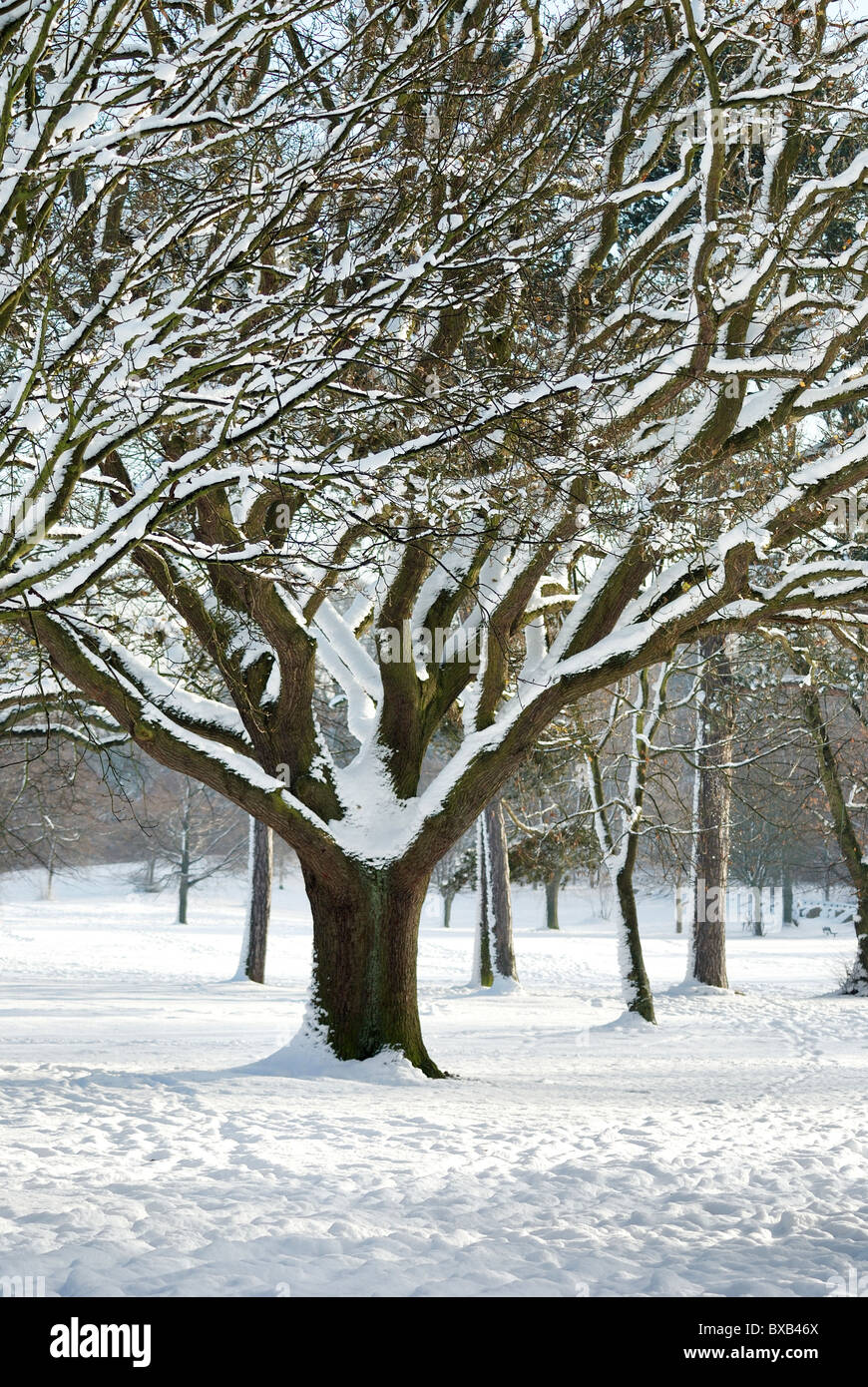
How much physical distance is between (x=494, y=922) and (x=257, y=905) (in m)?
4.54

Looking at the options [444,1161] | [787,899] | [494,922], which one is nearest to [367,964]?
[444,1161]

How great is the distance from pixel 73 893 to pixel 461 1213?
156 ft

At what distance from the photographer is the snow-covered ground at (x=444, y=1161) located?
416 centimetres

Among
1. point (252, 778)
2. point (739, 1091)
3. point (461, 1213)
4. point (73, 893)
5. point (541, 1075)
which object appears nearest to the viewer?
point (461, 1213)

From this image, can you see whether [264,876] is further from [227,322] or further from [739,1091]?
[227,322]

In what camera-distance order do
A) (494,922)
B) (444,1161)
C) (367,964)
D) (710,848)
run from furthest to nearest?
(494,922) < (710,848) < (367,964) < (444,1161)

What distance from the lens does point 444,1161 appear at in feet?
19.7

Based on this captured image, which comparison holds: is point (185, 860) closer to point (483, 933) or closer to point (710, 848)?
point (483, 933)

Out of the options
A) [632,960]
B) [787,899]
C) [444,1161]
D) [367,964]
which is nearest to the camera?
[444,1161]

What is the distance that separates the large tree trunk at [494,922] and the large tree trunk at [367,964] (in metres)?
12.0

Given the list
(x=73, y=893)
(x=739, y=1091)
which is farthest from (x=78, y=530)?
(x=73, y=893)

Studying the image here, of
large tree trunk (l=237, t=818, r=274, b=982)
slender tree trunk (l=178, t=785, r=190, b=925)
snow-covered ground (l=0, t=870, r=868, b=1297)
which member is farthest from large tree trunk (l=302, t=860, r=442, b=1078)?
slender tree trunk (l=178, t=785, r=190, b=925)

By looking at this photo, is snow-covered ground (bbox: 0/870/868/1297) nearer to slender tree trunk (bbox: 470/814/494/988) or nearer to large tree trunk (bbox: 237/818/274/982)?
large tree trunk (bbox: 237/818/274/982)

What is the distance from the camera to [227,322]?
5727mm
